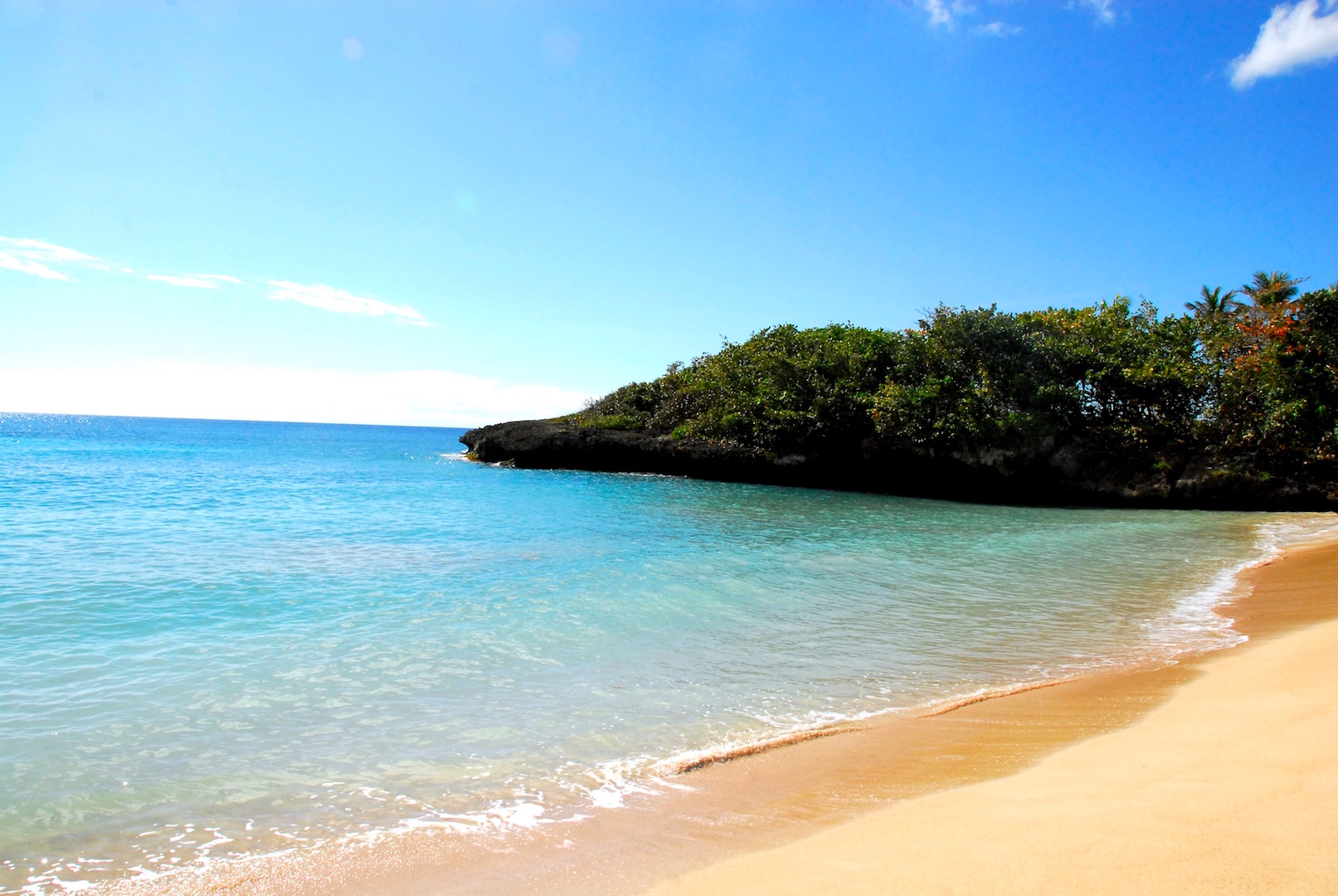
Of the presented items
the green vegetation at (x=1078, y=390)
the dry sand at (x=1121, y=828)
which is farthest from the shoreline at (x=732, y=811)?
the green vegetation at (x=1078, y=390)

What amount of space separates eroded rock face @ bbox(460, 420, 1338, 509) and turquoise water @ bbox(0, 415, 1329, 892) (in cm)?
1027

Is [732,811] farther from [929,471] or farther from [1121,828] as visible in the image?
[929,471]

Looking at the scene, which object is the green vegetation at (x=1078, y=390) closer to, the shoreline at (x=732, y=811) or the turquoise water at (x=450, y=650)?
the turquoise water at (x=450, y=650)

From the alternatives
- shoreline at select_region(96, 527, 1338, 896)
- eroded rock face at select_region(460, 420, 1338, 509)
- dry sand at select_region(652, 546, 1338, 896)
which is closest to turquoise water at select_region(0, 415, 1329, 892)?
shoreline at select_region(96, 527, 1338, 896)

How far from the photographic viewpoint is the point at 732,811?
3.80 metres

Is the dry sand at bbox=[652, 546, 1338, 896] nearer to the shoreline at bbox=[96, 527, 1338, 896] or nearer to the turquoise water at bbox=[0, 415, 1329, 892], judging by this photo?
the shoreline at bbox=[96, 527, 1338, 896]

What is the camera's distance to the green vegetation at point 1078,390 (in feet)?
75.6

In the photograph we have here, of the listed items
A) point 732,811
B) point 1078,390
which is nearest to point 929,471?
point 1078,390

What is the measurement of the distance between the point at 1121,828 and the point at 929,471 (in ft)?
88.1

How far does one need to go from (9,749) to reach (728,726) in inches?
182

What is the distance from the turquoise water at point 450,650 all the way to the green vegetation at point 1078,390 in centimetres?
1068

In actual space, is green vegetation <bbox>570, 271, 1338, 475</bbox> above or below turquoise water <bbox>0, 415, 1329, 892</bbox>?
above

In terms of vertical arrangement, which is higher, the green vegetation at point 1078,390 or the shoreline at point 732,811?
the green vegetation at point 1078,390

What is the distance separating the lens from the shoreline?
3229 millimetres
